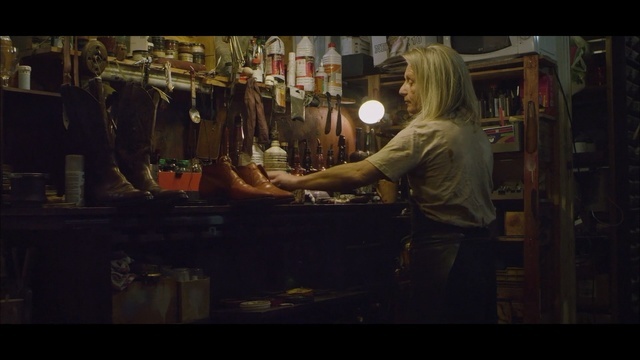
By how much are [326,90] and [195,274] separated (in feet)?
6.28

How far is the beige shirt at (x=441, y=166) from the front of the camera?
9.72 feet

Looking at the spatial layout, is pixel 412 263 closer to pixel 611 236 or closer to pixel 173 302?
pixel 173 302

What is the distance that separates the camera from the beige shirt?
9.72ft

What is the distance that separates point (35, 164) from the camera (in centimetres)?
328

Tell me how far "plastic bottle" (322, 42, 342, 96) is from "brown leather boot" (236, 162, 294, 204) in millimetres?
1508

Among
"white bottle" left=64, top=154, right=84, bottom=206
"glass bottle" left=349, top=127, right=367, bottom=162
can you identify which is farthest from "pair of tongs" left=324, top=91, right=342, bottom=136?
"white bottle" left=64, top=154, right=84, bottom=206

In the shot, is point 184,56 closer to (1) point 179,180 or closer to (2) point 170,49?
(2) point 170,49

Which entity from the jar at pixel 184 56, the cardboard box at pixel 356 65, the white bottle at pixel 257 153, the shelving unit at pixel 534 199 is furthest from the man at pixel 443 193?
the cardboard box at pixel 356 65

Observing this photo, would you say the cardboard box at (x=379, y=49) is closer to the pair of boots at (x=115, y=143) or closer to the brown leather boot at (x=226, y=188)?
the brown leather boot at (x=226, y=188)

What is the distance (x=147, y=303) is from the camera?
3.02 m

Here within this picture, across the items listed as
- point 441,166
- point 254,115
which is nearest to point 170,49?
point 254,115

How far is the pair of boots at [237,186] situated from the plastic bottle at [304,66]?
126cm

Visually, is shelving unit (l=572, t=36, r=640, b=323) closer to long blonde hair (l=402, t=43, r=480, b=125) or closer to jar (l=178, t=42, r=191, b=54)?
long blonde hair (l=402, t=43, r=480, b=125)

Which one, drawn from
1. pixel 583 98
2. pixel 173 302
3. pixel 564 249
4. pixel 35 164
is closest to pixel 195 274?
pixel 173 302
